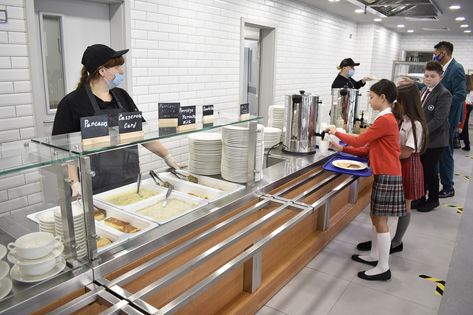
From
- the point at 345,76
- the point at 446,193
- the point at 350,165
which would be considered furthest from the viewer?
the point at 345,76

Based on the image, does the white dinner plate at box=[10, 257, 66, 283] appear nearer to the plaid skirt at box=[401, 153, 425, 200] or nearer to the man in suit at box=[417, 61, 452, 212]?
the plaid skirt at box=[401, 153, 425, 200]

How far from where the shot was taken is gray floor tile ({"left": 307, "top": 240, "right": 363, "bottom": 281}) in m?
2.97

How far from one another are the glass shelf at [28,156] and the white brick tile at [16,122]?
1.90 m

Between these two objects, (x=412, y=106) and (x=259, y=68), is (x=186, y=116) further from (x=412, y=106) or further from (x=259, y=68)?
(x=259, y=68)

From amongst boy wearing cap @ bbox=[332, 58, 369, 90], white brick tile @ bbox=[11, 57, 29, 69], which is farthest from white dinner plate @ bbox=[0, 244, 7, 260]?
boy wearing cap @ bbox=[332, 58, 369, 90]

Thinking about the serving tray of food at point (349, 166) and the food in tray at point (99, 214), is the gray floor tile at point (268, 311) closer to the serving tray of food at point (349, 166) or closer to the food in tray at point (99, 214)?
the serving tray of food at point (349, 166)

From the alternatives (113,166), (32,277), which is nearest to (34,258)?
(32,277)

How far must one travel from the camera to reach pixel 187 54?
4.71m

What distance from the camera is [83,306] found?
4.18ft

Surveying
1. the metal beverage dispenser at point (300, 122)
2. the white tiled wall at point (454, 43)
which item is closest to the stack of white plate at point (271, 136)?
the metal beverage dispenser at point (300, 122)

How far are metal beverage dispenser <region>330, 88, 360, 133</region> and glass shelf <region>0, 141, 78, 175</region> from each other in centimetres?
300

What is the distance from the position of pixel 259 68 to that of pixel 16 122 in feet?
14.5

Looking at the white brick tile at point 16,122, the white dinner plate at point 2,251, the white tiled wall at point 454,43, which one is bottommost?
the white dinner plate at point 2,251

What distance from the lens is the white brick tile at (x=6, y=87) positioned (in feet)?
9.75
